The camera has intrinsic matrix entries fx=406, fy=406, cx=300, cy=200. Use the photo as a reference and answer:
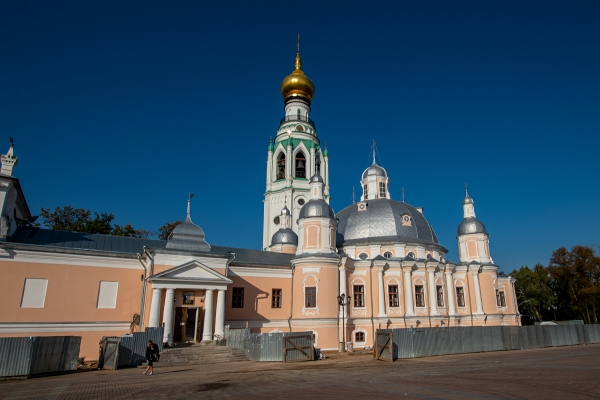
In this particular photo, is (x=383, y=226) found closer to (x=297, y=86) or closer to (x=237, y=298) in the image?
(x=237, y=298)

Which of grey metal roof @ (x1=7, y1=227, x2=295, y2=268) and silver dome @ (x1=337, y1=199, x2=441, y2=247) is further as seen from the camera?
silver dome @ (x1=337, y1=199, x2=441, y2=247)

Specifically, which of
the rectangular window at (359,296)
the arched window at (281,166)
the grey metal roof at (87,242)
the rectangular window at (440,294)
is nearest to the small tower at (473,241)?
the rectangular window at (440,294)

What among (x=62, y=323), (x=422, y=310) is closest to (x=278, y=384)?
(x=62, y=323)

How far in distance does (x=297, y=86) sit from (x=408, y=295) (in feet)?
97.5

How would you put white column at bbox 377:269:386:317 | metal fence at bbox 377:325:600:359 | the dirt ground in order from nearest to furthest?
the dirt ground, metal fence at bbox 377:325:600:359, white column at bbox 377:269:386:317

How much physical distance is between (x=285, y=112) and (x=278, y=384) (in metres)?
41.3

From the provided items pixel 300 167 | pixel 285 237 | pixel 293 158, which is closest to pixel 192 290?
pixel 285 237

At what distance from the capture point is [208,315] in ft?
74.6

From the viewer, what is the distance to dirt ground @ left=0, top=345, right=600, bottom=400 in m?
10.4

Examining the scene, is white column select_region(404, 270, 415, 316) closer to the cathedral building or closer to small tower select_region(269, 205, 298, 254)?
the cathedral building

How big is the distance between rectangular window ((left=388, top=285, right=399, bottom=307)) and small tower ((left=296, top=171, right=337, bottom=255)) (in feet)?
17.8

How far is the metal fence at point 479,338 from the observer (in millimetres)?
20378

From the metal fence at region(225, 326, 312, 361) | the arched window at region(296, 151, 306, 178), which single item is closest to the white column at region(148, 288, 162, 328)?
the metal fence at region(225, 326, 312, 361)

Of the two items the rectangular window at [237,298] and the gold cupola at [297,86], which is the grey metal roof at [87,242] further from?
the gold cupola at [297,86]
